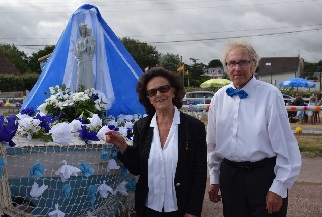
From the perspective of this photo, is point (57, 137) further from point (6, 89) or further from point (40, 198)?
point (6, 89)

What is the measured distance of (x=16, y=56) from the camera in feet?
194

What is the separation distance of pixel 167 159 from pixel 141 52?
161ft

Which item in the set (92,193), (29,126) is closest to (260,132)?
(92,193)

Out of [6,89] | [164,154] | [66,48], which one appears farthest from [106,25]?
[6,89]

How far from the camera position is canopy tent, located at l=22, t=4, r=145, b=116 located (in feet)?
20.6

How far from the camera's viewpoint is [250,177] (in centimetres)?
261

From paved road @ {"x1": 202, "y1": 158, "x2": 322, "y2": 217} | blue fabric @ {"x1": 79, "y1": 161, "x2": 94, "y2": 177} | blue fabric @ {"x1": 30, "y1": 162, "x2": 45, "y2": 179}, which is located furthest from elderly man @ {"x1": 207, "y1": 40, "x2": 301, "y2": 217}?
paved road @ {"x1": 202, "y1": 158, "x2": 322, "y2": 217}

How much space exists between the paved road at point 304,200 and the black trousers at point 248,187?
1.79 m

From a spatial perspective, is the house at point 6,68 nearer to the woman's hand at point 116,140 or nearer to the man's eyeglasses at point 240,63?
the woman's hand at point 116,140

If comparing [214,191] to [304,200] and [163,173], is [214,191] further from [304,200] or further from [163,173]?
[304,200]

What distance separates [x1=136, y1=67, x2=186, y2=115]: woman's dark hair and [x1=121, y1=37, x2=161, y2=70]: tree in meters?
47.2

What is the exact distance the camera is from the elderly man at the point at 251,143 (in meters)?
2.53

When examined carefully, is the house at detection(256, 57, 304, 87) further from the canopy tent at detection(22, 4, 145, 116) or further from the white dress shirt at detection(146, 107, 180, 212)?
the white dress shirt at detection(146, 107, 180, 212)

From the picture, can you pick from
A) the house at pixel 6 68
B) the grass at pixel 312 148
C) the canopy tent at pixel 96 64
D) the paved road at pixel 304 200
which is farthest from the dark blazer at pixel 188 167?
the house at pixel 6 68
